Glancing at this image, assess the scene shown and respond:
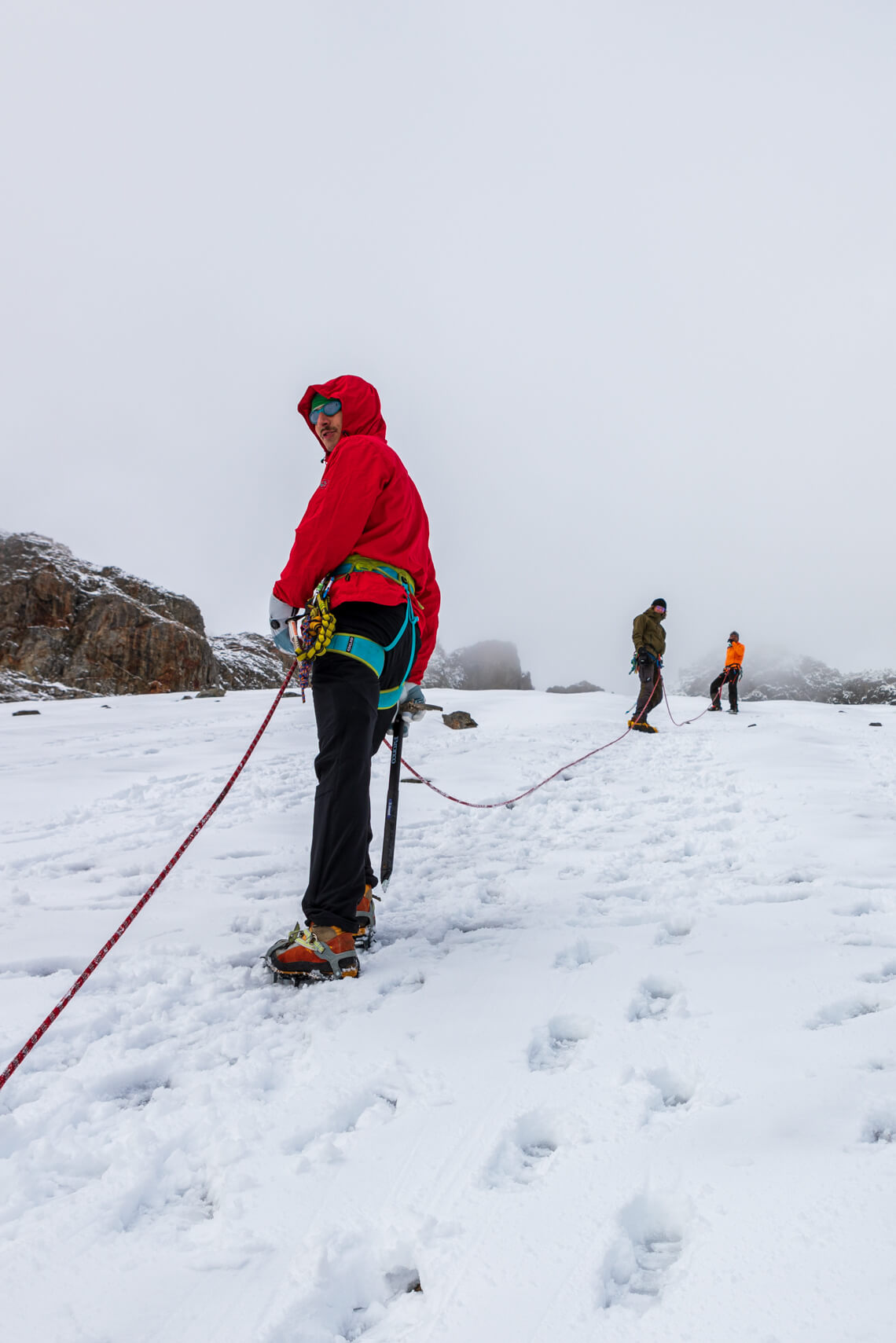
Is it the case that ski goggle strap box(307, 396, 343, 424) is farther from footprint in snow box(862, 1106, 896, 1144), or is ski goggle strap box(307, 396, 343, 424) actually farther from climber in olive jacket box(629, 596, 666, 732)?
climber in olive jacket box(629, 596, 666, 732)

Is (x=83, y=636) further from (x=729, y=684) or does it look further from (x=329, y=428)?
(x=329, y=428)

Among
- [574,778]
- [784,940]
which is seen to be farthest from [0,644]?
[784,940]

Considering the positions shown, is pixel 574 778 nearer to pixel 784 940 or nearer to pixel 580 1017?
pixel 784 940

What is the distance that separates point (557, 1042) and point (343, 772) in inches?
47.1

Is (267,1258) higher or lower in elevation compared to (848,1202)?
lower

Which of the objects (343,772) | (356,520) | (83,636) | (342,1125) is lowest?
(342,1125)

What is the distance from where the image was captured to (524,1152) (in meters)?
1.62

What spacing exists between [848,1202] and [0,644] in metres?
69.2

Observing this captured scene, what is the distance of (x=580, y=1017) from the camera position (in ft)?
7.11

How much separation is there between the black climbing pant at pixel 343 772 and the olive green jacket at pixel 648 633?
1044 cm

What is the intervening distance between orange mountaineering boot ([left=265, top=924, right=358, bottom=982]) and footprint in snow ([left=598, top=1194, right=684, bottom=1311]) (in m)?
1.39

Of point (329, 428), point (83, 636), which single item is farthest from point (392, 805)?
point (83, 636)

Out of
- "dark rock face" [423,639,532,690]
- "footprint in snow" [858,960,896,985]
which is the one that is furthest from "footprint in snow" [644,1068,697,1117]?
"dark rock face" [423,639,532,690]

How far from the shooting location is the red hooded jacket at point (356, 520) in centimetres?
273
